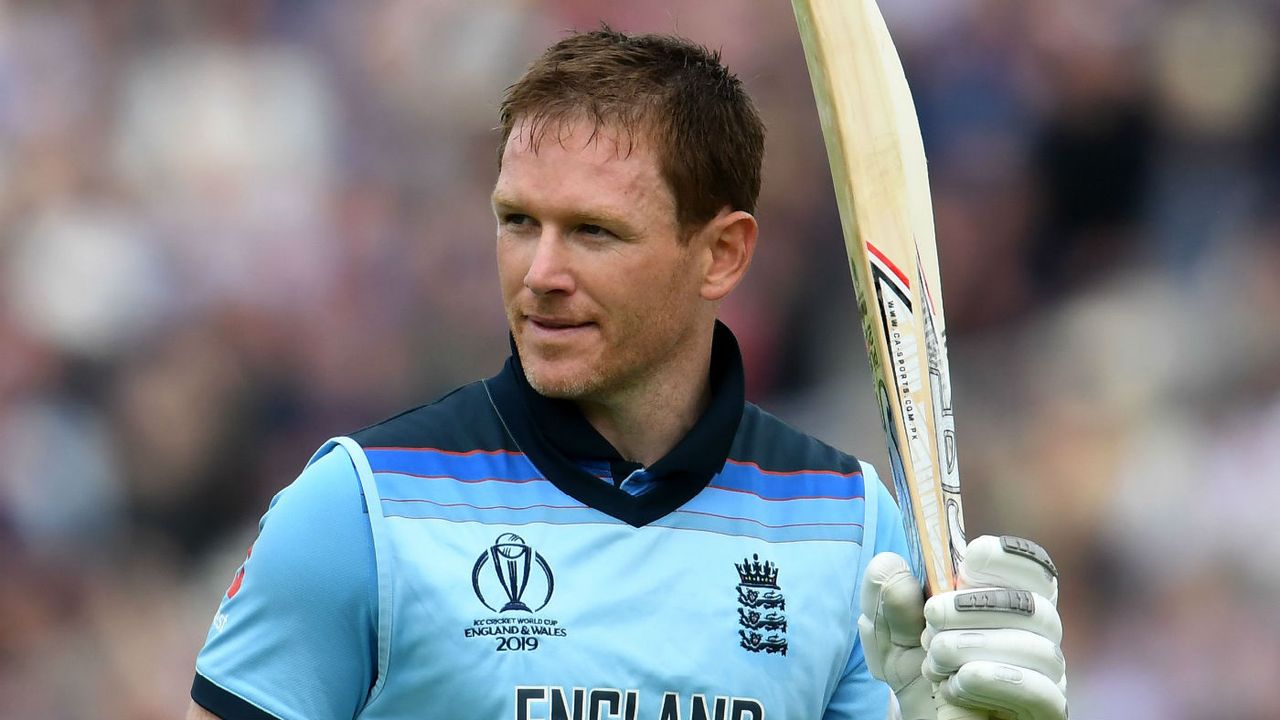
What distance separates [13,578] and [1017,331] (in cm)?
342

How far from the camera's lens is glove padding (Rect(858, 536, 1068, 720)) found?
83.0 inches

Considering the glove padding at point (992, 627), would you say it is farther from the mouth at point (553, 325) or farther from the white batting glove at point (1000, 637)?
the mouth at point (553, 325)

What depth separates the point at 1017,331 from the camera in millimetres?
5574

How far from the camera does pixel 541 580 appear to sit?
2375mm

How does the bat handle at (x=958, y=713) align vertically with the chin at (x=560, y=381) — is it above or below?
below

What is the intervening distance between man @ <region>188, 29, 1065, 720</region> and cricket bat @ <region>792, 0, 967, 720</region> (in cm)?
12

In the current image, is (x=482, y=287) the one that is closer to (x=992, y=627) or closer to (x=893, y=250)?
(x=893, y=250)

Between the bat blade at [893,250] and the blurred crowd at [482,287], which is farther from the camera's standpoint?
the blurred crowd at [482,287]

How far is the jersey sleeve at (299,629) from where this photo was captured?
7.32 feet

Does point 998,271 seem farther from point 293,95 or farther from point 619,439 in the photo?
point 619,439

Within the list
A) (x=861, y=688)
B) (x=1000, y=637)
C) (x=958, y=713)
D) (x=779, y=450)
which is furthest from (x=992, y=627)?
(x=779, y=450)

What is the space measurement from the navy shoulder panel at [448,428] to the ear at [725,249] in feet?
1.34

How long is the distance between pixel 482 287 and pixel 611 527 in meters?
3.11

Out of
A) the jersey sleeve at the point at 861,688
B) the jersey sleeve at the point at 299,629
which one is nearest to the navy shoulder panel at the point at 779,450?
the jersey sleeve at the point at 861,688
